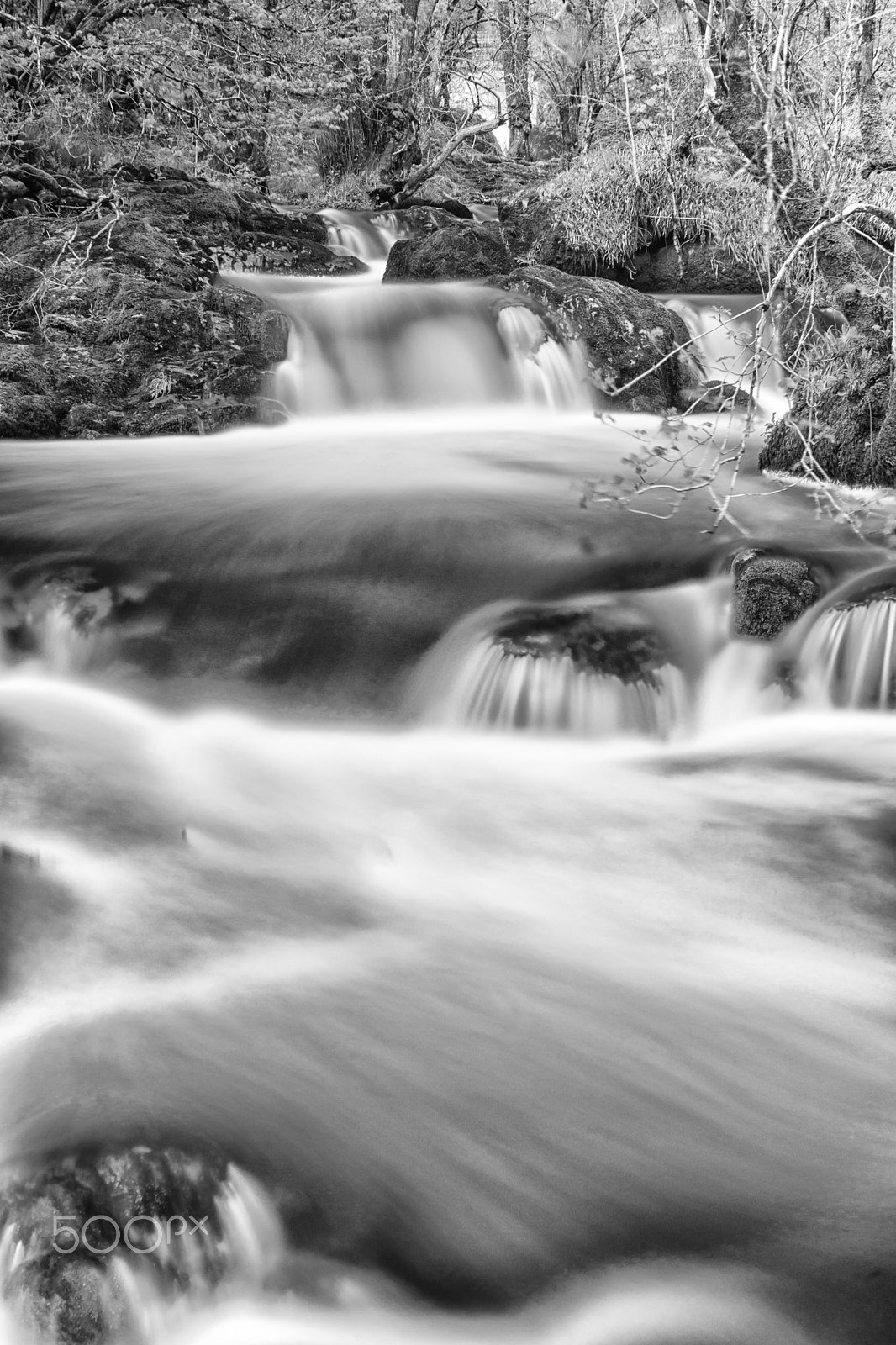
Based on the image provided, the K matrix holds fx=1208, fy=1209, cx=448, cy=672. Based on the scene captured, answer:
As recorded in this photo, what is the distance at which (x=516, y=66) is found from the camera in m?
18.5

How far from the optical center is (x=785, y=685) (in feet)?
17.7

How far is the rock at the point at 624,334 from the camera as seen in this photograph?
9.74 metres

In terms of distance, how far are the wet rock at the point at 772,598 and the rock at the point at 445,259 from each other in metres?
6.32

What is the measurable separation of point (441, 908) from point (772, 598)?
7.81 feet

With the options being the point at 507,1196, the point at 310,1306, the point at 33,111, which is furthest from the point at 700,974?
the point at 33,111

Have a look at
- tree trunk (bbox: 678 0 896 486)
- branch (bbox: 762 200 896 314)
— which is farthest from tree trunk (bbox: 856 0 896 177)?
branch (bbox: 762 200 896 314)

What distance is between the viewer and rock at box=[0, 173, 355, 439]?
8984 millimetres

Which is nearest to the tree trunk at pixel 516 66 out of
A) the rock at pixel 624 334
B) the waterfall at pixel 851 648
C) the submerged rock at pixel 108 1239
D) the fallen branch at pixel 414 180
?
the fallen branch at pixel 414 180

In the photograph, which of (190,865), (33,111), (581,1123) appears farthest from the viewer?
(33,111)

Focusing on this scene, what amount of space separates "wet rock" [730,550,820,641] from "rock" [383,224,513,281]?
6.32 m

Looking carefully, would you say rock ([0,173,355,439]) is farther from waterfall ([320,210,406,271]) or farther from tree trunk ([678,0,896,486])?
tree trunk ([678,0,896,486])

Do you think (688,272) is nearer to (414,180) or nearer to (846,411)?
(414,180)

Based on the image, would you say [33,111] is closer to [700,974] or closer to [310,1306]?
[700,974]

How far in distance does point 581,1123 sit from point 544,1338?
2.11ft
